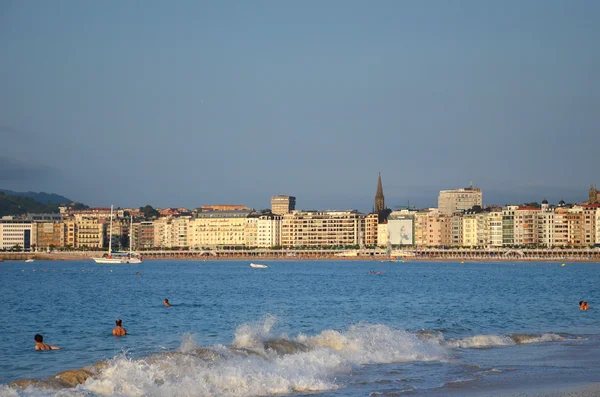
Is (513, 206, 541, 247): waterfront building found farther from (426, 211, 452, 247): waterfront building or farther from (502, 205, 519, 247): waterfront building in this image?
(426, 211, 452, 247): waterfront building

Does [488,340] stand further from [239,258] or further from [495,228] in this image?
[239,258]

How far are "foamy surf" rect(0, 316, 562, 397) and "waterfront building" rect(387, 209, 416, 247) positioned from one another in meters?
167

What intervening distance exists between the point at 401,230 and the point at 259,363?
575 ft

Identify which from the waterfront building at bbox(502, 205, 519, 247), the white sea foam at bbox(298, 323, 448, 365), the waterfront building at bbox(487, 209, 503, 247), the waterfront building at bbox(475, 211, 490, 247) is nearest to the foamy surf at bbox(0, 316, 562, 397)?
the white sea foam at bbox(298, 323, 448, 365)

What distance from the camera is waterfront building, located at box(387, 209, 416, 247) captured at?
194500 mm

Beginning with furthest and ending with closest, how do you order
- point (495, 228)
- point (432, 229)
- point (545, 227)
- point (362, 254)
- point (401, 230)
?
point (401, 230) < point (432, 229) < point (362, 254) < point (495, 228) < point (545, 227)

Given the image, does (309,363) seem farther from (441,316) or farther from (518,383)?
(441,316)

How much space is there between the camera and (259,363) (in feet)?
71.1

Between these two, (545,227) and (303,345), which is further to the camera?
(545,227)

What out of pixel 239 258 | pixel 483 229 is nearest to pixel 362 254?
pixel 239 258

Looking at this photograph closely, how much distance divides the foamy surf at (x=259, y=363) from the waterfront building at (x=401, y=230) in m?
167

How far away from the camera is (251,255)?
606 ft

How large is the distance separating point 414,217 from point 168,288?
13329 cm

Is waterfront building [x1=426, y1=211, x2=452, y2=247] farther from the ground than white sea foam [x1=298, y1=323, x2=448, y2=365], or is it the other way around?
waterfront building [x1=426, y1=211, x2=452, y2=247]
